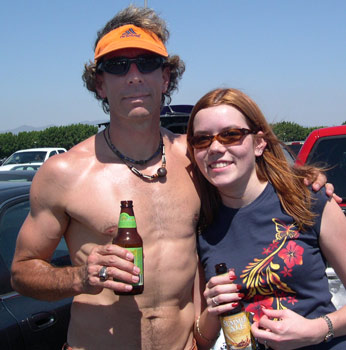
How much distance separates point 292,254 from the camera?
2062 millimetres

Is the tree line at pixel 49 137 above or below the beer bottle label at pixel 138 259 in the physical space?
below

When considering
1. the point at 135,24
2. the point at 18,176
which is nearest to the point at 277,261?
the point at 135,24

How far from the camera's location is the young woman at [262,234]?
196 cm

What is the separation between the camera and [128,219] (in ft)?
6.35

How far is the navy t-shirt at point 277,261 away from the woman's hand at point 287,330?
3.8 inches

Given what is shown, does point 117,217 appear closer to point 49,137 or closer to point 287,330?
point 287,330

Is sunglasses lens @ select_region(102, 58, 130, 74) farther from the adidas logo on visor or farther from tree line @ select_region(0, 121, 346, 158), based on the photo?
tree line @ select_region(0, 121, 346, 158)

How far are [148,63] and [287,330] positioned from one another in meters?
1.48

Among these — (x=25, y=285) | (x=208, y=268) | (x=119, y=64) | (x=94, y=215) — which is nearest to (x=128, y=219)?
(x=94, y=215)

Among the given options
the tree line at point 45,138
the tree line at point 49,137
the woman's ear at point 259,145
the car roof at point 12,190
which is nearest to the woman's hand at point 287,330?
the woman's ear at point 259,145

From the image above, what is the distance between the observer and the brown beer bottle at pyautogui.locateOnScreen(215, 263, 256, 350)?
193cm

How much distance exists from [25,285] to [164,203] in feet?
2.68

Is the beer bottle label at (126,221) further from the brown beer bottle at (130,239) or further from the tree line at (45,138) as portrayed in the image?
the tree line at (45,138)

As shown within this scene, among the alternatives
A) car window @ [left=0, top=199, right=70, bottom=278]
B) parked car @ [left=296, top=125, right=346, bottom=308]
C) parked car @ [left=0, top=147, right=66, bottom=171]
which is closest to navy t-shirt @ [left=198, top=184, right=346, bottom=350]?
car window @ [left=0, top=199, right=70, bottom=278]
